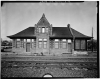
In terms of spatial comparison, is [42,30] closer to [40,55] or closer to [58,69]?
[40,55]

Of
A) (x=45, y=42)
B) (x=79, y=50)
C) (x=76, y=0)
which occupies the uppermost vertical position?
(x=76, y=0)

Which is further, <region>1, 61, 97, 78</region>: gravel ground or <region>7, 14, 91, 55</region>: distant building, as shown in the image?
<region>7, 14, 91, 55</region>: distant building

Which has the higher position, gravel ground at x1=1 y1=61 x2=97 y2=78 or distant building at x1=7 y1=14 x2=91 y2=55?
distant building at x1=7 y1=14 x2=91 y2=55

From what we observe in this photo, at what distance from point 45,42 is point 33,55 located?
0.65 metres

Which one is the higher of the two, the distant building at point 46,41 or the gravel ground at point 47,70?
the distant building at point 46,41

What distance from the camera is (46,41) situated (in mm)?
2596

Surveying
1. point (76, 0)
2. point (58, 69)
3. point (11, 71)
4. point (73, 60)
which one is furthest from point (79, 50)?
point (11, 71)

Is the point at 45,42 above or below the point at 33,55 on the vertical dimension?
above

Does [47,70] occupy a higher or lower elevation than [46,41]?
lower

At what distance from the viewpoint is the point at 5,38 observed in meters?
1.81

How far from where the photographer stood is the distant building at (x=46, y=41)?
2418 mm

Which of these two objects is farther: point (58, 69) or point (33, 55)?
point (33, 55)

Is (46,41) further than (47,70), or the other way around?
(46,41)

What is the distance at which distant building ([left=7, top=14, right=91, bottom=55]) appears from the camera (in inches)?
95.2
